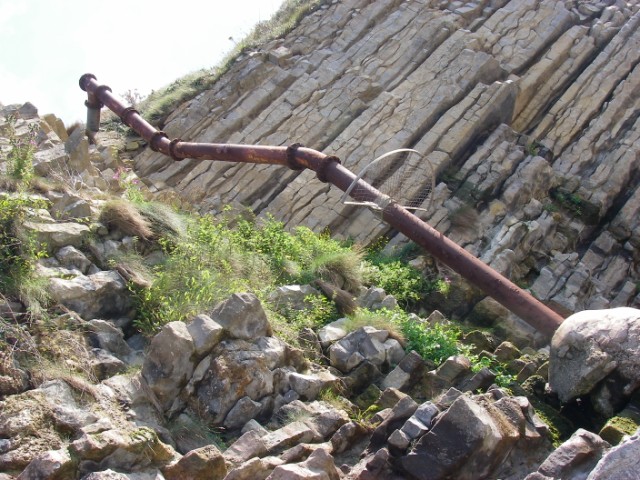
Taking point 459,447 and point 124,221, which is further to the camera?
point 124,221

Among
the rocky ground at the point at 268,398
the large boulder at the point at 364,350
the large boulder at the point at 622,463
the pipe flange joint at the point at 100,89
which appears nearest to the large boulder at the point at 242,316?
the rocky ground at the point at 268,398

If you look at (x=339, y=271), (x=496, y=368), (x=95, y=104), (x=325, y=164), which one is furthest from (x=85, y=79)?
(x=496, y=368)

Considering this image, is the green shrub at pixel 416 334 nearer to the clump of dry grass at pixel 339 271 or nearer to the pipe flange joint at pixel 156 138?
the clump of dry grass at pixel 339 271

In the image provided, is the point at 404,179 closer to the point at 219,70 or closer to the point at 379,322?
the point at 379,322

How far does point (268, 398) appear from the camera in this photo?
6992 mm

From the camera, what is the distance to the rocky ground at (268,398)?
5547 millimetres

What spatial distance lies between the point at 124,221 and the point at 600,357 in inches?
225

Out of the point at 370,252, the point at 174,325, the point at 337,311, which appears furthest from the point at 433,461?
the point at 370,252

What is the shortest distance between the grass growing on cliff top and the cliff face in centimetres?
32

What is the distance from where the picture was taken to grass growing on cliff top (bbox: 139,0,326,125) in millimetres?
16250

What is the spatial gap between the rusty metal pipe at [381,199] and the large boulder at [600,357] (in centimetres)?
171

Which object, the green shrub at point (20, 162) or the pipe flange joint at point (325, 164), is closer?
the green shrub at point (20, 162)

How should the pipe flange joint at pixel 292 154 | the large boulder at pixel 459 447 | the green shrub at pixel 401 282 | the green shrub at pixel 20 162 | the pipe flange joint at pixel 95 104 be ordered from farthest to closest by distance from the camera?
1. the pipe flange joint at pixel 95 104
2. the pipe flange joint at pixel 292 154
3. the green shrub at pixel 401 282
4. the green shrub at pixel 20 162
5. the large boulder at pixel 459 447

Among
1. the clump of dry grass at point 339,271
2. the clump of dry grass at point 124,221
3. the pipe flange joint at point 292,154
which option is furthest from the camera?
the pipe flange joint at point 292,154
